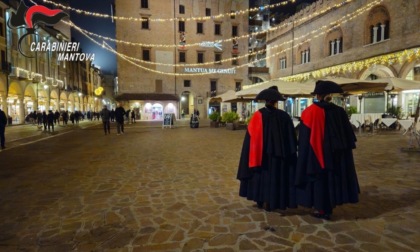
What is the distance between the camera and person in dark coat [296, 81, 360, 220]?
11.4 ft

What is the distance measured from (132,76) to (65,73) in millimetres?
14108

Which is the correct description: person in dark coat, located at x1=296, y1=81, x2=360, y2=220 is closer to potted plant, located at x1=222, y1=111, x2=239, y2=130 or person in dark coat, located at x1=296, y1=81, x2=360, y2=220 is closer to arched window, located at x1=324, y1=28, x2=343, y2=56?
potted plant, located at x1=222, y1=111, x2=239, y2=130

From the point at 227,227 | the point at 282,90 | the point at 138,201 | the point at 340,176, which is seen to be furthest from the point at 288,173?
the point at 282,90

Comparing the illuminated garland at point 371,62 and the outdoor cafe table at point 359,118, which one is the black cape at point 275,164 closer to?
the outdoor cafe table at point 359,118

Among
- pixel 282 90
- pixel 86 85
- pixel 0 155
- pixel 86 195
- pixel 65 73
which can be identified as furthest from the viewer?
pixel 86 85

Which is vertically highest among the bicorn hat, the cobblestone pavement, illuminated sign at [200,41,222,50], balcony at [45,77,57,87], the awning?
illuminated sign at [200,41,222,50]

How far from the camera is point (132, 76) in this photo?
119ft

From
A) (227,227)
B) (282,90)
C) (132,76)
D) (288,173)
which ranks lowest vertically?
(227,227)

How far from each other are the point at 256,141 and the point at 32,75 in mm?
33292

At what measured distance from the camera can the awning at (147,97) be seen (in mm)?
35125

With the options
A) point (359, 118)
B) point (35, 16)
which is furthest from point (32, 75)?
point (359, 118)

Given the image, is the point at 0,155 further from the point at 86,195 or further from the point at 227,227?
the point at 227,227

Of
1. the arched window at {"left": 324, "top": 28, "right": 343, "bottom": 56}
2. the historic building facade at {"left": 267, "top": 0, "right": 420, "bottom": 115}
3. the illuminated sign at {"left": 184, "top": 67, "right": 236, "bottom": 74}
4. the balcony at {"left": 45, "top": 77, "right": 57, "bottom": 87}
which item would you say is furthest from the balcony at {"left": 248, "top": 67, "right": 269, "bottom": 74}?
the balcony at {"left": 45, "top": 77, "right": 57, "bottom": 87}

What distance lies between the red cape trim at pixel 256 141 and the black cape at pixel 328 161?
20.7 inches
